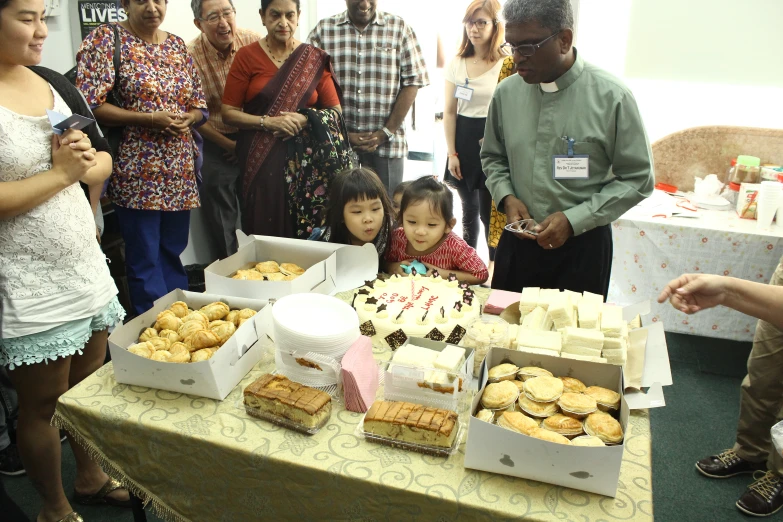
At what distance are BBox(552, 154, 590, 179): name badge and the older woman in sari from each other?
1.26 metres

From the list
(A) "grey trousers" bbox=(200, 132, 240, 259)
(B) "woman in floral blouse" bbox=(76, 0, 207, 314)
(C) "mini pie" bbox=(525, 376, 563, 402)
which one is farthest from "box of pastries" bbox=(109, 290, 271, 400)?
(A) "grey trousers" bbox=(200, 132, 240, 259)

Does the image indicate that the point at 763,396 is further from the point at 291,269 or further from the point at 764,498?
the point at 291,269

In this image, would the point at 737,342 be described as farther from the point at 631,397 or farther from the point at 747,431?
the point at 631,397

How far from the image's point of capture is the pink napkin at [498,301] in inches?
71.6

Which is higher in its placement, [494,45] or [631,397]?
[494,45]

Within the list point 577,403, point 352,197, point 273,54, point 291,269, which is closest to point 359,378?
point 577,403

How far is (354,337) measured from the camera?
56.6 inches

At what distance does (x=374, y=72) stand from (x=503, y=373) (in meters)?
2.51

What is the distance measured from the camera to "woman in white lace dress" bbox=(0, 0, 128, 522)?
1.49 metres

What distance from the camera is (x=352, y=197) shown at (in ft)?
7.56

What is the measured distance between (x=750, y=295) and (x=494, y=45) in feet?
8.00

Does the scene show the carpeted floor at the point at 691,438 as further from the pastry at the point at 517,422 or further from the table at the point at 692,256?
the pastry at the point at 517,422

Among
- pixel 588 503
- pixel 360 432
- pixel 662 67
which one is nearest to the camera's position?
pixel 588 503

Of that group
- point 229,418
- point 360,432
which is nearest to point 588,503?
point 360,432
